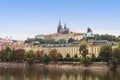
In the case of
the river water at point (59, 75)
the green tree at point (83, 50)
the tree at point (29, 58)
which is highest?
the green tree at point (83, 50)

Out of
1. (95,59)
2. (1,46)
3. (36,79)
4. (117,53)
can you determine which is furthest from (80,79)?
(1,46)

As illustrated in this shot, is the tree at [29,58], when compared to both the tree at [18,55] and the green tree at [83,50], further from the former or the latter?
the green tree at [83,50]

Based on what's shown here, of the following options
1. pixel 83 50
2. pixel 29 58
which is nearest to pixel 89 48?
pixel 83 50

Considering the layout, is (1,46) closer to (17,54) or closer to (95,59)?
(17,54)

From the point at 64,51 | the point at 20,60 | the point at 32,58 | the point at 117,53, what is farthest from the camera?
the point at 64,51

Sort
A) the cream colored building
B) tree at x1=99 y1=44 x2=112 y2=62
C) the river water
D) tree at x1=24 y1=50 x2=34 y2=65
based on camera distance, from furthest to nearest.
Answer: the cream colored building → tree at x1=24 y1=50 x2=34 y2=65 → tree at x1=99 y1=44 x2=112 y2=62 → the river water

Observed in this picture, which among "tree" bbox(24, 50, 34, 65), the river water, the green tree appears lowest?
the river water

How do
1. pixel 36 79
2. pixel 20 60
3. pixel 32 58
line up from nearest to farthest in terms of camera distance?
pixel 36 79 < pixel 32 58 < pixel 20 60

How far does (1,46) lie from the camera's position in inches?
7820

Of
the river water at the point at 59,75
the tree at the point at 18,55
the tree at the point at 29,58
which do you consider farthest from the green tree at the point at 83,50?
the river water at the point at 59,75

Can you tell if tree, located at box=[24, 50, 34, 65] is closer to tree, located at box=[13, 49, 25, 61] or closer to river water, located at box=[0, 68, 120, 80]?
tree, located at box=[13, 49, 25, 61]

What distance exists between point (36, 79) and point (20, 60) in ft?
251

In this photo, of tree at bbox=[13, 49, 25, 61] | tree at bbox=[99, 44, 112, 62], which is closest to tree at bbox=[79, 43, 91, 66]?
tree at bbox=[99, 44, 112, 62]

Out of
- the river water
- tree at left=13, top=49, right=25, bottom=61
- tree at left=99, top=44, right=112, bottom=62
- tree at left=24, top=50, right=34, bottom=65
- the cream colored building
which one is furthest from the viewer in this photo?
tree at left=13, top=49, right=25, bottom=61
